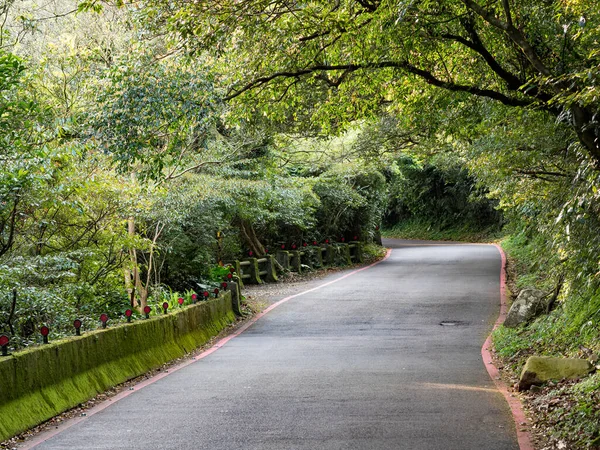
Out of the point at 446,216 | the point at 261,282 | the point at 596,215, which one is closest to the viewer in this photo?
the point at 596,215

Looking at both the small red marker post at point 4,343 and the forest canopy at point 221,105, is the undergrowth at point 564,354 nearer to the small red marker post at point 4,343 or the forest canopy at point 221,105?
the forest canopy at point 221,105

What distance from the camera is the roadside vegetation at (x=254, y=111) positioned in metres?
8.44

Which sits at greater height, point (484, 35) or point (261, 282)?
point (484, 35)

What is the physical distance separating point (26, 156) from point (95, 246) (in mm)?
4400

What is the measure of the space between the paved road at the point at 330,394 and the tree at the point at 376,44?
3.68m

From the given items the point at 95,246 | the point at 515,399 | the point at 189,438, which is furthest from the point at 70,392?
the point at 515,399

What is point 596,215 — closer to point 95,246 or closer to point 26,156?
point 26,156

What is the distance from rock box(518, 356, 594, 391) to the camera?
904 centimetres

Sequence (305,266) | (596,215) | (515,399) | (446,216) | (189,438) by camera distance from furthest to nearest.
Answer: (446,216)
(305,266)
(515,399)
(596,215)
(189,438)

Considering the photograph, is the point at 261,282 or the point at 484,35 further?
the point at 261,282

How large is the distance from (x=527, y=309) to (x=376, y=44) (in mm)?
6673

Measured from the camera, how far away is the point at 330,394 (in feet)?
30.1

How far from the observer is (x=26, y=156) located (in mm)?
8656

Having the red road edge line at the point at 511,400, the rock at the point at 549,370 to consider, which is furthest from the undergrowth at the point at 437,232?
the rock at the point at 549,370
